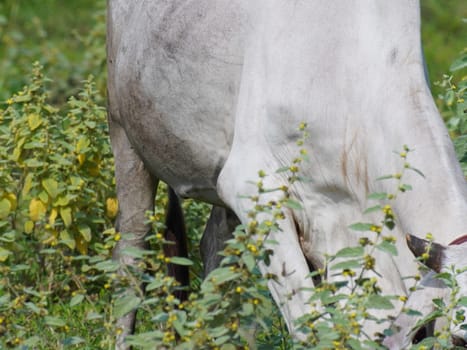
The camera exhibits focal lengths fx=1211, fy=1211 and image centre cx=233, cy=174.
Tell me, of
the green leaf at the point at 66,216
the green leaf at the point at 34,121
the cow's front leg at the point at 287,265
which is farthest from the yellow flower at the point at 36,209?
the cow's front leg at the point at 287,265

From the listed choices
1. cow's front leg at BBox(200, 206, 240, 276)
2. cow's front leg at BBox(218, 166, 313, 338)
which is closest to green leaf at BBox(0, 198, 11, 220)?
cow's front leg at BBox(200, 206, 240, 276)

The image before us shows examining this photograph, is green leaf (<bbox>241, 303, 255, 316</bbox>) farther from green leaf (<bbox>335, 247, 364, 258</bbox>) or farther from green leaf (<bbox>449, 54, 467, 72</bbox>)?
green leaf (<bbox>449, 54, 467, 72</bbox>)

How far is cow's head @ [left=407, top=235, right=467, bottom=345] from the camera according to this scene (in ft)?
9.02

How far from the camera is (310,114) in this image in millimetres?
3379

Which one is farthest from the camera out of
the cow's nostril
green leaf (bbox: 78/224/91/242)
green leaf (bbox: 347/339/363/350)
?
green leaf (bbox: 78/224/91/242)

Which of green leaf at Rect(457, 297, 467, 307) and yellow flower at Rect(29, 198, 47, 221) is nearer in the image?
green leaf at Rect(457, 297, 467, 307)

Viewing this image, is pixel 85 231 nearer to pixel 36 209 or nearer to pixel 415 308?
pixel 36 209

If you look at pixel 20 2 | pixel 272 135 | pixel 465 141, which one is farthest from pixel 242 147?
pixel 20 2

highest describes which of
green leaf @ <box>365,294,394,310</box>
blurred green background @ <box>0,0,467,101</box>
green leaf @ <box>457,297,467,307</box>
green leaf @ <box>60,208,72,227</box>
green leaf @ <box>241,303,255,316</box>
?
blurred green background @ <box>0,0,467,101</box>

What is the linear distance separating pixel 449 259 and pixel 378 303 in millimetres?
210

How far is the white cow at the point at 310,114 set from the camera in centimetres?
315

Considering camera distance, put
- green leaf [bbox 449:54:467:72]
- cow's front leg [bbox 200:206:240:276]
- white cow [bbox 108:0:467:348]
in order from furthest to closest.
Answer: cow's front leg [bbox 200:206:240:276], green leaf [bbox 449:54:467:72], white cow [bbox 108:0:467:348]

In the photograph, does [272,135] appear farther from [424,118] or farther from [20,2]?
[20,2]

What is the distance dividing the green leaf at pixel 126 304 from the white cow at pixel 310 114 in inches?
15.0
